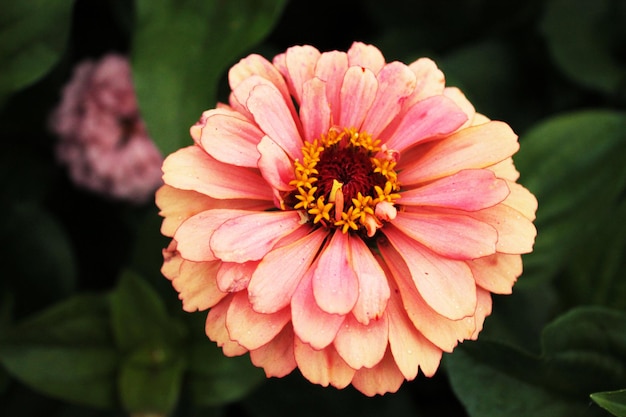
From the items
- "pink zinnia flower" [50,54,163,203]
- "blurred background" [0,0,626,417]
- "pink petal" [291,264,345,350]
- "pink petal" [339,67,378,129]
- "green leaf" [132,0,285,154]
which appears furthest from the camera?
"pink zinnia flower" [50,54,163,203]

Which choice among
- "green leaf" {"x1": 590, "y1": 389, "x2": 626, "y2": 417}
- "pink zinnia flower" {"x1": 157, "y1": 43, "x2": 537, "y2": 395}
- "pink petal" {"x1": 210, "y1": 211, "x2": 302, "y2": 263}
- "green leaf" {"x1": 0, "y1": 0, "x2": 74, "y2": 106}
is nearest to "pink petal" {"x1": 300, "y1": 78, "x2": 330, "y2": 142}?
"pink zinnia flower" {"x1": 157, "y1": 43, "x2": 537, "y2": 395}

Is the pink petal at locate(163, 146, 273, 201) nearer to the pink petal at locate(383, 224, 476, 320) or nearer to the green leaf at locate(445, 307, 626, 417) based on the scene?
the pink petal at locate(383, 224, 476, 320)

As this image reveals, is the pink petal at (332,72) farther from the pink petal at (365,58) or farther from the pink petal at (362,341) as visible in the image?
the pink petal at (362,341)

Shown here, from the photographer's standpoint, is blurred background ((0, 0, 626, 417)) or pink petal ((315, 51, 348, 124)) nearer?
pink petal ((315, 51, 348, 124))

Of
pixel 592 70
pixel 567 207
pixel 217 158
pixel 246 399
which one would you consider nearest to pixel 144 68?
pixel 217 158

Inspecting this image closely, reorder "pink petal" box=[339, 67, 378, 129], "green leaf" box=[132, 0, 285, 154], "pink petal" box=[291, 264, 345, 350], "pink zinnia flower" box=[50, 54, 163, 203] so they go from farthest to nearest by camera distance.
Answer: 1. "pink zinnia flower" box=[50, 54, 163, 203]
2. "green leaf" box=[132, 0, 285, 154]
3. "pink petal" box=[339, 67, 378, 129]
4. "pink petal" box=[291, 264, 345, 350]

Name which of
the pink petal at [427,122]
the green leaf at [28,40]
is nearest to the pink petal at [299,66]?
the pink petal at [427,122]

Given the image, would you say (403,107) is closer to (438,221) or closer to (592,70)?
(438,221)
